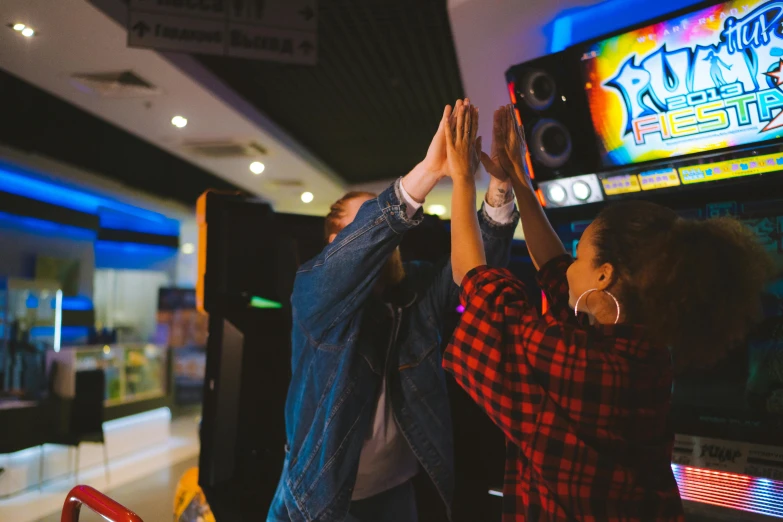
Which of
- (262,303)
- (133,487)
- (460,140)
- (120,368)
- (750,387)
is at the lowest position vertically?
(133,487)

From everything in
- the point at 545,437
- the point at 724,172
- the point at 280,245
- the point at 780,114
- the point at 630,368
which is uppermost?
the point at 780,114

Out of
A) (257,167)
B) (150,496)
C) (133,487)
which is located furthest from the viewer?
(257,167)

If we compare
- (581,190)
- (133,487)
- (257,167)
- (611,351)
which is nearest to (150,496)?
(133,487)

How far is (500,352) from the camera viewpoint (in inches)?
39.3

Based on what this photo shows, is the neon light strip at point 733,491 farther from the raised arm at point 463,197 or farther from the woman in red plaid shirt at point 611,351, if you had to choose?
the raised arm at point 463,197

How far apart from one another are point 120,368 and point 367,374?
6.17 m

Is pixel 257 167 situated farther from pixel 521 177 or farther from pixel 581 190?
pixel 521 177

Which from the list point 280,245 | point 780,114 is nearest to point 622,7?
point 780,114

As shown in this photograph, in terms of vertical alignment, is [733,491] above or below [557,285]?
below

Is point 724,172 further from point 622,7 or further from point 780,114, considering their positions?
point 622,7

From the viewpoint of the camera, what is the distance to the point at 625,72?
1.87 m

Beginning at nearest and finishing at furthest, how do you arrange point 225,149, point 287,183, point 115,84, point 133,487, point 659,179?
1. point 659,179
2. point 115,84
3. point 133,487
4. point 225,149
5. point 287,183

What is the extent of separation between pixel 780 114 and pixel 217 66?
3845 millimetres

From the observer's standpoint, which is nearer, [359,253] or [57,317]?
[359,253]
